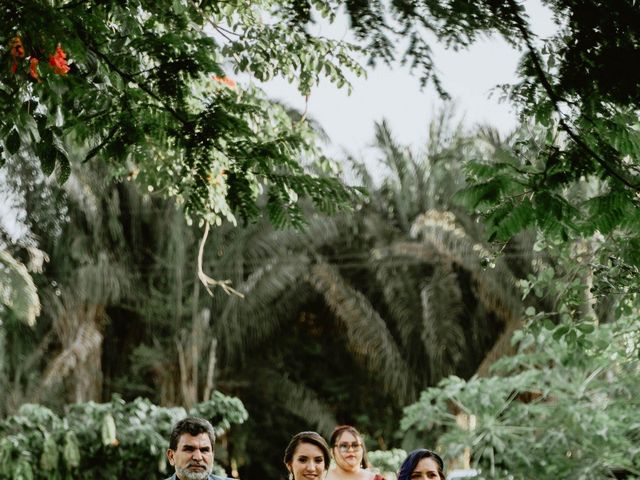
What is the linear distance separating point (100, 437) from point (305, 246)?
10609mm

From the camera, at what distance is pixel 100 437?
366 inches

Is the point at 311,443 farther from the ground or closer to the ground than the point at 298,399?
closer to the ground

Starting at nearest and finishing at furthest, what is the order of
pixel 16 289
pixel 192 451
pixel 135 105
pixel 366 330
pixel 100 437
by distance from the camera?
pixel 135 105
pixel 192 451
pixel 100 437
pixel 16 289
pixel 366 330

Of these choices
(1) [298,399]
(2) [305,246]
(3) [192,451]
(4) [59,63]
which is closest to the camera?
(4) [59,63]

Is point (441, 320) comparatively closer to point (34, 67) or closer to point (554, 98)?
point (34, 67)

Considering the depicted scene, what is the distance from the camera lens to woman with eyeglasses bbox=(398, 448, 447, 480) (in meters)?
4.57

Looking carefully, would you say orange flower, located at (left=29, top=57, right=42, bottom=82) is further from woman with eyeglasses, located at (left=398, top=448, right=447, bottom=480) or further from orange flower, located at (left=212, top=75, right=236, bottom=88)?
woman with eyeglasses, located at (left=398, top=448, right=447, bottom=480)

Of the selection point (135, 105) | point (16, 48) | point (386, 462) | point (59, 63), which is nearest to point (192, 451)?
point (135, 105)

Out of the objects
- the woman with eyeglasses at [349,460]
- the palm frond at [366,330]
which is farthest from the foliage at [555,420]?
the palm frond at [366,330]

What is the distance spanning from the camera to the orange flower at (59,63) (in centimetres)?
356

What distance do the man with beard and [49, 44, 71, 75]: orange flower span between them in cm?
170

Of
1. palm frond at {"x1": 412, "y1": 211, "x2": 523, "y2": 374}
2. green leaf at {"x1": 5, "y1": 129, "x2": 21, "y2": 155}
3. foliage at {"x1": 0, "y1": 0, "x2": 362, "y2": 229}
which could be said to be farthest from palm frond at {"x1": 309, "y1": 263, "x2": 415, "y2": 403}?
green leaf at {"x1": 5, "y1": 129, "x2": 21, "y2": 155}

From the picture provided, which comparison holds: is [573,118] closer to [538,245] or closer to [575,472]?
[538,245]

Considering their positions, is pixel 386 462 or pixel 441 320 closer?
pixel 386 462
